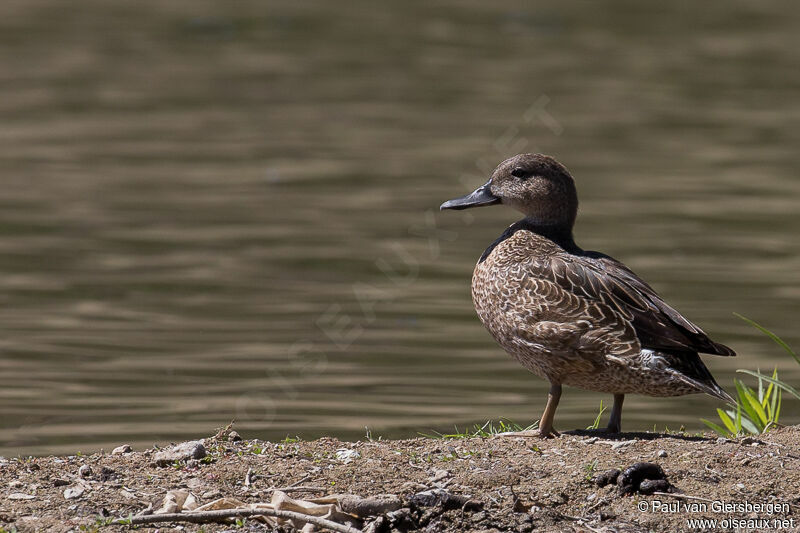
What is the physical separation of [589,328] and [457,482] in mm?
1166

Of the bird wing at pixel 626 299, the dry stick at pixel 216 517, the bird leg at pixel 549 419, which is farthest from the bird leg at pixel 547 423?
the dry stick at pixel 216 517

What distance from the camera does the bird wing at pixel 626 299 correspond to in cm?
620

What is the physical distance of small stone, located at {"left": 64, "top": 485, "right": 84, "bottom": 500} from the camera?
17.1 ft

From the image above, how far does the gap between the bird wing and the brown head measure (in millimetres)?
451

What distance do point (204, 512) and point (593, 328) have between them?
80.9 inches

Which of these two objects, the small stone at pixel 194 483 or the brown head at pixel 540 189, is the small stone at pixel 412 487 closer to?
the small stone at pixel 194 483

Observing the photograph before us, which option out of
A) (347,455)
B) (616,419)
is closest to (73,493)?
(347,455)

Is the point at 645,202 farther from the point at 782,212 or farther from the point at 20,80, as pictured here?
the point at 20,80

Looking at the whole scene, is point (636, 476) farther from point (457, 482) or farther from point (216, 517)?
point (216, 517)

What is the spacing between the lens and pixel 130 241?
39.7 ft

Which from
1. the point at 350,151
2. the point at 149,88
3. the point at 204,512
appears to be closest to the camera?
the point at 204,512

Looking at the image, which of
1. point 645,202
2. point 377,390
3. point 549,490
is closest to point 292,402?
point 377,390

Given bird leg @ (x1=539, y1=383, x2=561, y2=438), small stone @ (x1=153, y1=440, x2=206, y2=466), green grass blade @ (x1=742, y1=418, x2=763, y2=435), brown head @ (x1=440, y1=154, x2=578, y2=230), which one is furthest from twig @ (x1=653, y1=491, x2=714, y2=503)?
brown head @ (x1=440, y1=154, x2=578, y2=230)

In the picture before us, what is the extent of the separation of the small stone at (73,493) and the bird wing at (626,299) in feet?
7.47
